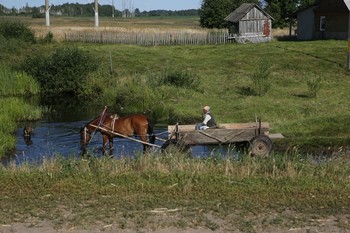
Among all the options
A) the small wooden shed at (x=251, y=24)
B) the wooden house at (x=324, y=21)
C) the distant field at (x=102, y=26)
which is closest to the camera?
the wooden house at (x=324, y=21)

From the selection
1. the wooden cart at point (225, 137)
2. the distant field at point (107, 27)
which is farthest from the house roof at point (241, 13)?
the wooden cart at point (225, 137)

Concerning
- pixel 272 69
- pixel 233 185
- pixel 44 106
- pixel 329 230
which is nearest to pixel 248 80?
pixel 272 69

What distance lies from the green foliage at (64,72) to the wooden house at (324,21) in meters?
29.3

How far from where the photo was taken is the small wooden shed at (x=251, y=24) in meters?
62.8

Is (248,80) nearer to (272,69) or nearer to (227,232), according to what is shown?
(272,69)

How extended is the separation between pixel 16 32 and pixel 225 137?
145 ft

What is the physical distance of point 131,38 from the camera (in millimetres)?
62188

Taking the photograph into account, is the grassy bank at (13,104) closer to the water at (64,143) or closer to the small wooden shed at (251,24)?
the water at (64,143)

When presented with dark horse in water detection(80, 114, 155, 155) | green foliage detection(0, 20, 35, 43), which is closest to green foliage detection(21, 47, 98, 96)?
dark horse in water detection(80, 114, 155, 155)

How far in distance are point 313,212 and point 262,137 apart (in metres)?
7.63

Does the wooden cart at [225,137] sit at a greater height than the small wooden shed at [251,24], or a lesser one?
lesser

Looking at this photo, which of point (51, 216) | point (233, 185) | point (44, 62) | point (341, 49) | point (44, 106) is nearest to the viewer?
point (51, 216)

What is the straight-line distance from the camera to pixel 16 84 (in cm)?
3425

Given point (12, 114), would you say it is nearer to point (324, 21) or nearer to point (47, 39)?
point (47, 39)
